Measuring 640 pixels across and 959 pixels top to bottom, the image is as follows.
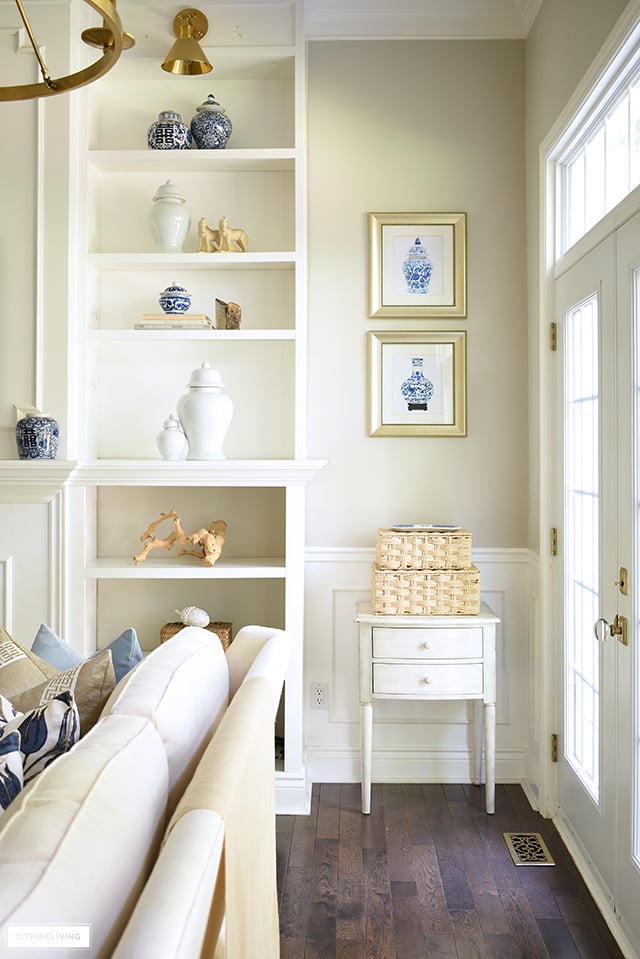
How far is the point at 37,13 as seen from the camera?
2.99 meters

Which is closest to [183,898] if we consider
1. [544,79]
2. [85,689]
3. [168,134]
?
[85,689]

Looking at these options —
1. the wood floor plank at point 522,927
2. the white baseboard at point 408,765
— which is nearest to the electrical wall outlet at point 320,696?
the white baseboard at point 408,765

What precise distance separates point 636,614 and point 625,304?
0.85 m

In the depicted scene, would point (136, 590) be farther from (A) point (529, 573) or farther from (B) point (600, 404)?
(B) point (600, 404)

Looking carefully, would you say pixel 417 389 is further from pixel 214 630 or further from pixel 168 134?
pixel 168 134

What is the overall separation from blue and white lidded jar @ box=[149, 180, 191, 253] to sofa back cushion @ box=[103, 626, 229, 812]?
1.95 meters

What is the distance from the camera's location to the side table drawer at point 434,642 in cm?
288

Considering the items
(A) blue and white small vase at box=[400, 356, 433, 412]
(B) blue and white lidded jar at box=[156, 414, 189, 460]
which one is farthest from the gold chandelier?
(A) blue and white small vase at box=[400, 356, 433, 412]

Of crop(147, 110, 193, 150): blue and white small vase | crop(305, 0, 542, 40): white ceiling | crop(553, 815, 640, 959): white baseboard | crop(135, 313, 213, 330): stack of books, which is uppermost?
crop(305, 0, 542, 40): white ceiling

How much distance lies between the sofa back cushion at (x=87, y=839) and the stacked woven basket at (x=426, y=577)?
6.14 feet

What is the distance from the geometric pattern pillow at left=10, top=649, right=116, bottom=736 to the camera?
1.44 metres

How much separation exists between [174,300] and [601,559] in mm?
1890

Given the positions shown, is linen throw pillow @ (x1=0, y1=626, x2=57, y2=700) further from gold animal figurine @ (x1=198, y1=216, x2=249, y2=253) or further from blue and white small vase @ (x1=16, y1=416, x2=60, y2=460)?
gold animal figurine @ (x1=198, y1=216, x2=249, y2=253)

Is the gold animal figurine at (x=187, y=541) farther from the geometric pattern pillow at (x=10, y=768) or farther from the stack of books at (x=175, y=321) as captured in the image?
the geometric pattern pillow at (x=10, y=768)
